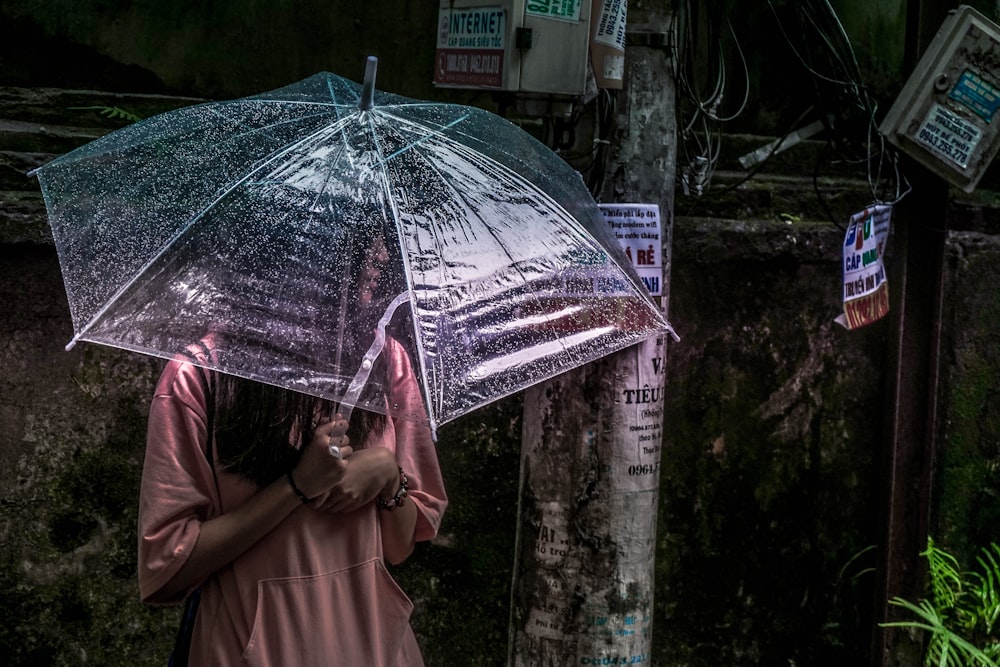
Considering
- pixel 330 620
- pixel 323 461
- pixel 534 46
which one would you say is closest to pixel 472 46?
pixel 534 46

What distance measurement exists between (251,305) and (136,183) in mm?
374

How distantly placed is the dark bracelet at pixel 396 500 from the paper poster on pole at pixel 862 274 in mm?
2166

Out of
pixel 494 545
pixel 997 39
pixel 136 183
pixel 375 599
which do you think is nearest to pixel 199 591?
pixel 375 599

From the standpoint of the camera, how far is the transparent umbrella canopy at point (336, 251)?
1.75 meters

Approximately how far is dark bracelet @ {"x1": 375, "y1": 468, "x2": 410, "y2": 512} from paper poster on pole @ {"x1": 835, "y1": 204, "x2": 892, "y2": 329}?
2.17 meters

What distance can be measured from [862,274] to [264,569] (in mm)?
2603

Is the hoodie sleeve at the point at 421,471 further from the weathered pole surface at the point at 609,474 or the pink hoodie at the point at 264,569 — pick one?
the weathered pole surface at the point at 609,474

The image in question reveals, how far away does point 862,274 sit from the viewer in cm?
373

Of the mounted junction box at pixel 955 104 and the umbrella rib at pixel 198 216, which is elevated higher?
the mounted junction box at pixel 955 104

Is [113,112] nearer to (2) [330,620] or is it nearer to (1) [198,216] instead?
(1) [198,216]

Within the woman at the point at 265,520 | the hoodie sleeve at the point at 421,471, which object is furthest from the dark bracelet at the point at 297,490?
the hoodie sleeve at the point at 421,471

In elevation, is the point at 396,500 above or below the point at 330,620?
above

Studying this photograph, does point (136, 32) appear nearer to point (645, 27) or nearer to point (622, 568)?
point (645, 27)

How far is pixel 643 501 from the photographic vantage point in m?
2.48
